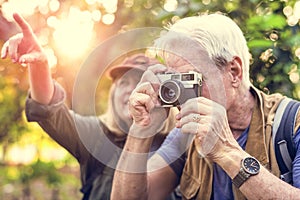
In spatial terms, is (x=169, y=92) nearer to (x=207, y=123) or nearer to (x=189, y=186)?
(x=207, y=123)

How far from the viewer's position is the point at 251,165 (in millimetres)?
2092

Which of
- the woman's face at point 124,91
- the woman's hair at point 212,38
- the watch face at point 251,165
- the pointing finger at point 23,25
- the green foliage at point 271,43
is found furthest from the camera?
the woman's face at point 124,91

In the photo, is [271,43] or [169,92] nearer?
[169,92]

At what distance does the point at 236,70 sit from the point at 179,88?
11.3 inches

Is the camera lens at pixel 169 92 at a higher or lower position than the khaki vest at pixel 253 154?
higher

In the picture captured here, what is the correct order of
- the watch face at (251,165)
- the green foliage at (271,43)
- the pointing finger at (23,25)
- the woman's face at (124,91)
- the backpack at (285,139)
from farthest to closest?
the woman's face at (124,91)
the green foliage at (271,43)
the pointing finger at (23,25)
the backpack at (285,139)
the watch face at (251,165)

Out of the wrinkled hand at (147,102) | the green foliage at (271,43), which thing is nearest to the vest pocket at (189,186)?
the wrinkled hand at (147,102)

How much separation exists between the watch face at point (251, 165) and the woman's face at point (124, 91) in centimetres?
136

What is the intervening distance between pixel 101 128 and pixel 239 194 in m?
1.20

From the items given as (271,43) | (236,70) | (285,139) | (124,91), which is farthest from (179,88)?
(124,91)

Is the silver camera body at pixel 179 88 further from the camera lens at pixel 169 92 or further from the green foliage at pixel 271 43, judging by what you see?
the green foliage at pixel 271 43

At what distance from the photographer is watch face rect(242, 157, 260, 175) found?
208 cm

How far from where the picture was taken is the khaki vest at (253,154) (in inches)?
88.6

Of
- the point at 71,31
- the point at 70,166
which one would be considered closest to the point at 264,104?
the point at 71,31
